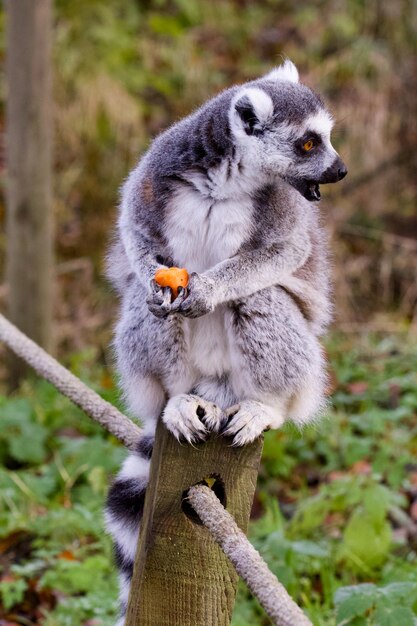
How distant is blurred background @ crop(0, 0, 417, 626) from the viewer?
3545 millimetres

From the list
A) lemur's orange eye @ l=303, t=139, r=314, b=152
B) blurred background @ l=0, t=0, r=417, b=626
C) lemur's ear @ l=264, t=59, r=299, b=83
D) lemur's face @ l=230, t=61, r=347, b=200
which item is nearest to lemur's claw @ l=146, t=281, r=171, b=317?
lemur's face @ l=230, t=61, r=347, b=200

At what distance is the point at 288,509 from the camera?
14.0 ft

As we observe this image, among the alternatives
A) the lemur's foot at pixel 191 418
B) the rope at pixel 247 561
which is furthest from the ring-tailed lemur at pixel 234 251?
the rope at pixel 247 561

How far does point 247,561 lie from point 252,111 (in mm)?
1377

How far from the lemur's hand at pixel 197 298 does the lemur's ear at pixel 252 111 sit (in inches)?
19.9

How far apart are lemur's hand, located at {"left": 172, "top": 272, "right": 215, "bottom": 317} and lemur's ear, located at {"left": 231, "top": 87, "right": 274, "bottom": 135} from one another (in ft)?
1.66

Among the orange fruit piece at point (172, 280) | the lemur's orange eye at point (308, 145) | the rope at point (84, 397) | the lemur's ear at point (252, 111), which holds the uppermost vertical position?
the lemur's ear at point (252, 111)

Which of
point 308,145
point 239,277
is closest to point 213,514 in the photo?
point 239,277

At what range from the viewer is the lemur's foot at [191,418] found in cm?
222

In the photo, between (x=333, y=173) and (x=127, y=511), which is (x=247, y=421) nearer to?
(x=127, y=511)

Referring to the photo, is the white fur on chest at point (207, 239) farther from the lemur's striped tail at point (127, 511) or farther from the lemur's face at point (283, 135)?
the lemur's striped tail at point (127, 511)

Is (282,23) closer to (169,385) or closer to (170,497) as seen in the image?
(169,385)

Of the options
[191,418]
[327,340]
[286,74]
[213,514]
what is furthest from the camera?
[327,340]

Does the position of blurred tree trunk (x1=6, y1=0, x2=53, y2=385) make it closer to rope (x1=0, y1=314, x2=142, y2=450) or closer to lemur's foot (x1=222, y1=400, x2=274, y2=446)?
rope (x1=0, y1=314, x2=142, y2=450)
